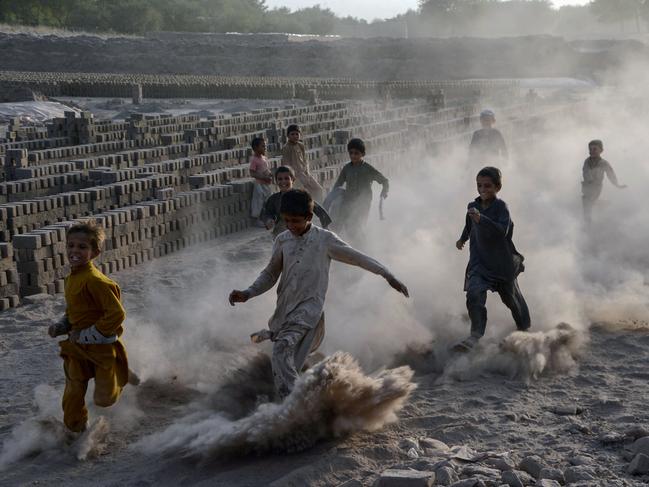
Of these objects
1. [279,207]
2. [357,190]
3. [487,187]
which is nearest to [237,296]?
[487,187]

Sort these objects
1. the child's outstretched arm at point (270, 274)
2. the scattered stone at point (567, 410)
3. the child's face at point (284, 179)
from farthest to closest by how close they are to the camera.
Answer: the child's face at point (284, 179) < the scattered stone at point (567, 410) < the child's outstretched arm at point (270, 274)

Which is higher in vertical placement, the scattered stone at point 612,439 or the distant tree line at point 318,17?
the distant tree line at point 318,17

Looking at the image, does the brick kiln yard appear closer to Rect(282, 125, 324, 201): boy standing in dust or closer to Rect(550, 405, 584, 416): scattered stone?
Rect(550, 405, 584, 416): scattered stone

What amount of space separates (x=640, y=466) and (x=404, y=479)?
1248 mm

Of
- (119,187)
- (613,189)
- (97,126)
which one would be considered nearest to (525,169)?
(613,189)

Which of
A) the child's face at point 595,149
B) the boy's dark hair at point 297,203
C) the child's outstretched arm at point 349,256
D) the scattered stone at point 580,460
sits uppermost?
the boy's dark hair at point 297,203

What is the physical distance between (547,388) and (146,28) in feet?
237

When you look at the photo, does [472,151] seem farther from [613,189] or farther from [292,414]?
[292,414]

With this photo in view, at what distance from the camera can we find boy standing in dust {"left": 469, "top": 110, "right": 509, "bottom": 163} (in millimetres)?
11820

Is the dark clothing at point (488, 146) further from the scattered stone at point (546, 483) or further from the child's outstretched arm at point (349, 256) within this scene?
the scattered stone at point (546, 483)

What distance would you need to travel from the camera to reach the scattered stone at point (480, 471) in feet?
16.1

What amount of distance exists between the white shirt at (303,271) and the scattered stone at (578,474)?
4.73 ft

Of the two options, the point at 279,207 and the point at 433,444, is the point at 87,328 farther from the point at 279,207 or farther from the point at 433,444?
the point at 279,207

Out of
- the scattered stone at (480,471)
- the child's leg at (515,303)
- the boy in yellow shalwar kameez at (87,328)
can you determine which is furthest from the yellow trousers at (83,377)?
the child's leg at (515,303)
